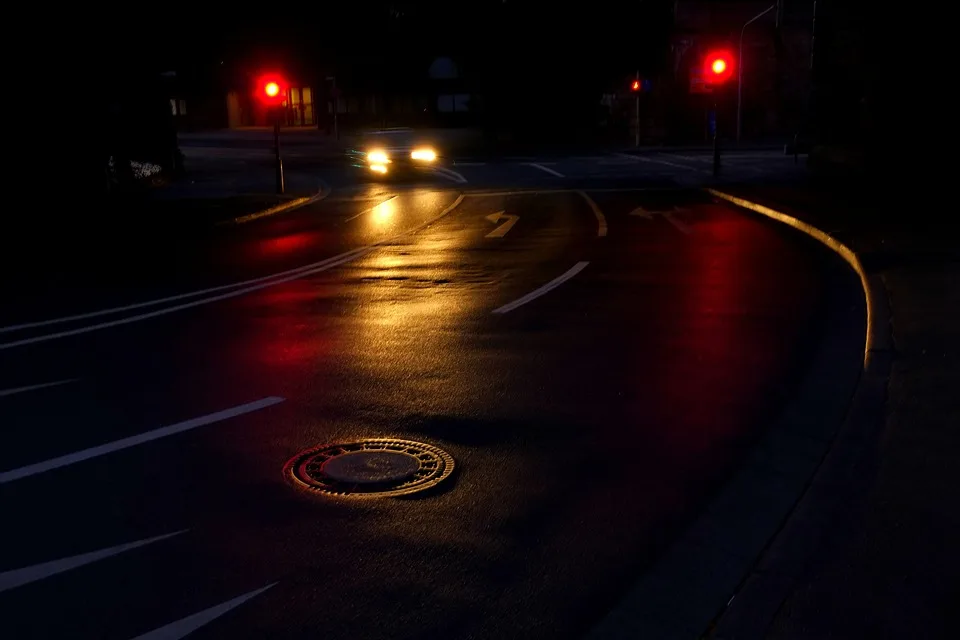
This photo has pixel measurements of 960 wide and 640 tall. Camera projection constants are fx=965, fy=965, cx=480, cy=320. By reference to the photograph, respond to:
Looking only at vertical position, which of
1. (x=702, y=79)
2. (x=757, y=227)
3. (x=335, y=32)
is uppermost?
(x=335, y=32)

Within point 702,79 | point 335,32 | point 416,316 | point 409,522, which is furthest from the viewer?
point 335,32

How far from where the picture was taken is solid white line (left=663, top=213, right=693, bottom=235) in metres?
18.1

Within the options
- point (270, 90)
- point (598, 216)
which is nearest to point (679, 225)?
point (598, 216)

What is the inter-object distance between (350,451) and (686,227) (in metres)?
13.4

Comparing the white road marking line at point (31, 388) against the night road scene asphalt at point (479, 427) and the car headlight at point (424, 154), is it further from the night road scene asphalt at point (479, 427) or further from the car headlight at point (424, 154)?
the car headlight at point (424, 154)

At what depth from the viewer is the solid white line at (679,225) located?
18125 mm

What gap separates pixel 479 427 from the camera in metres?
6.81

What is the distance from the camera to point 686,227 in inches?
732

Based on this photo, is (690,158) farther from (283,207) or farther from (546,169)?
(283,207)

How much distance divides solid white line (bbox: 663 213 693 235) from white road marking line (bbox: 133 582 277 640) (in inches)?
569

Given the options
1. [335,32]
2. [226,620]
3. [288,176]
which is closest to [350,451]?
[226,620]

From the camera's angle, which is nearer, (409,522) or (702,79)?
(409,522)

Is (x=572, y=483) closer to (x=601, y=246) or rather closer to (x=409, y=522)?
(x=409, y=522)

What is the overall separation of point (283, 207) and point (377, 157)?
2091cm
